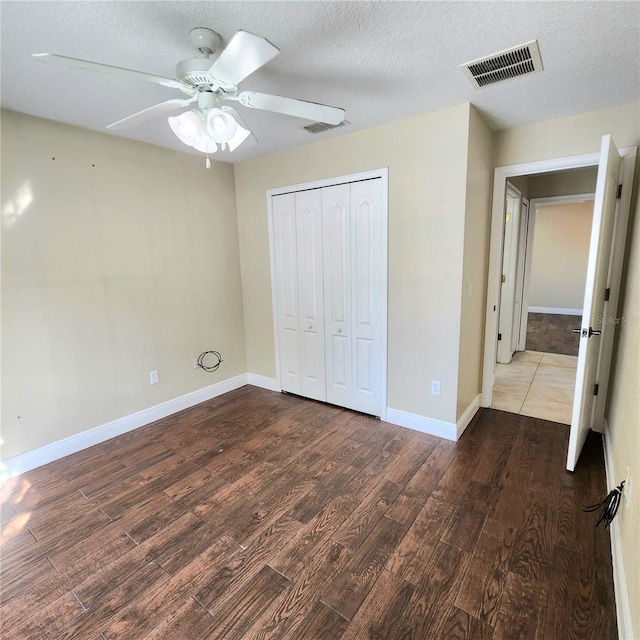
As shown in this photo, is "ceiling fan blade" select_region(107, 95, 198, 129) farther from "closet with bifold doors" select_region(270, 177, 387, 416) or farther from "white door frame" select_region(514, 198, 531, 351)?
"white door frame" select_region(514, 198, 531, 351)

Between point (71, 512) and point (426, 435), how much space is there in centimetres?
247

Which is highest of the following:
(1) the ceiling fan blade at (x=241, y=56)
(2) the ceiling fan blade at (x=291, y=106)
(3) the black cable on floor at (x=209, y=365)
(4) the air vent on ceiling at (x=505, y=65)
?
(4) the air vent on ceiling at (x=505, y=65)

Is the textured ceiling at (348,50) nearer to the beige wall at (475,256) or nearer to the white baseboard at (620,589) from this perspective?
the beige wall at (475,256)

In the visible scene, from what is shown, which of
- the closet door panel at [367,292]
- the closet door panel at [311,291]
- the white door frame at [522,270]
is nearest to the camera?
the closet door panel at [367,292]

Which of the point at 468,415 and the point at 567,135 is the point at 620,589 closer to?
the point at 468,415

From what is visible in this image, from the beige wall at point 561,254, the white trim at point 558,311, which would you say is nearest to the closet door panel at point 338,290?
the beige wall at point 561,254

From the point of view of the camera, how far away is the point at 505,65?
72.8 inches

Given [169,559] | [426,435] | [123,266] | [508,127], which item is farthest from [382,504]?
[508,127]

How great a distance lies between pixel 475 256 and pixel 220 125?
6.96 ft

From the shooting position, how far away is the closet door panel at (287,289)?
3.44 meters

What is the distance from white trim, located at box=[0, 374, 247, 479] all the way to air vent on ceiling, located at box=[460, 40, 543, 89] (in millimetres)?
3383

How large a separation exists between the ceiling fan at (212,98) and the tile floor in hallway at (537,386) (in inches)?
121

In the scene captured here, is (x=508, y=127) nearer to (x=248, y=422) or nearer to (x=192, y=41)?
(x=192, y=41)

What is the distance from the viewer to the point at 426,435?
284 cm
